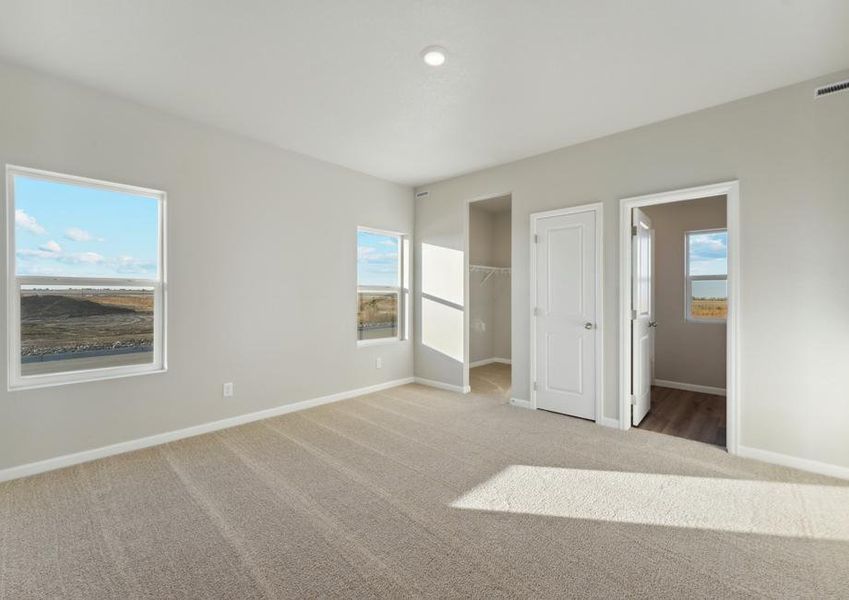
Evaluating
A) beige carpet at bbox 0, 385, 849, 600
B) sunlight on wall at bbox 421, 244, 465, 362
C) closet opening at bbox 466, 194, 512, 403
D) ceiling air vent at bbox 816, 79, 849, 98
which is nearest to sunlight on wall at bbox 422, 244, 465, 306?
sunlight on wall at bbox 421, 244, 465, 362

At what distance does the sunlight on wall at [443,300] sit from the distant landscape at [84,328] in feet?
10.4

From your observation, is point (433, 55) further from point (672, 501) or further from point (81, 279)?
point (672, 501)

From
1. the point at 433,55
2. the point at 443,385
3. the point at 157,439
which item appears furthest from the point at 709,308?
the point at 157,439

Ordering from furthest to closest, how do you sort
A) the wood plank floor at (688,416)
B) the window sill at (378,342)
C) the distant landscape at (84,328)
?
the window sill at (378,342), the wood plank floor at (688,416), the distant landscape at (84,328)

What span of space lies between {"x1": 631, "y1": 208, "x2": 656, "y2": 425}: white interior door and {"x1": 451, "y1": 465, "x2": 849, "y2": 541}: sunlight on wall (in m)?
1.18

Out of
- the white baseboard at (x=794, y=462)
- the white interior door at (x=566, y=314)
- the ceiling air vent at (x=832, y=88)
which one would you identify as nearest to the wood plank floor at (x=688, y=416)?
the white baseboard at (x=794, y=462)

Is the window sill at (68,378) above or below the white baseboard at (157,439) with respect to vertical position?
above

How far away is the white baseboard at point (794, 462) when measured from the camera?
2.73 meters

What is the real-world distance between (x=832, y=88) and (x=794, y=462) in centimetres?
270

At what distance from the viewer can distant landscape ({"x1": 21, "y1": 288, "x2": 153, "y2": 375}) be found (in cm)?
279

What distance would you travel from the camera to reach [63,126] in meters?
2.83

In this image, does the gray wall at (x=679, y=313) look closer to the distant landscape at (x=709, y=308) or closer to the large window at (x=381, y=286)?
the distant landscape at (x=709, y=308)

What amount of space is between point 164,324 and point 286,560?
2355 mm

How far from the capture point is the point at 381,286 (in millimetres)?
5262
